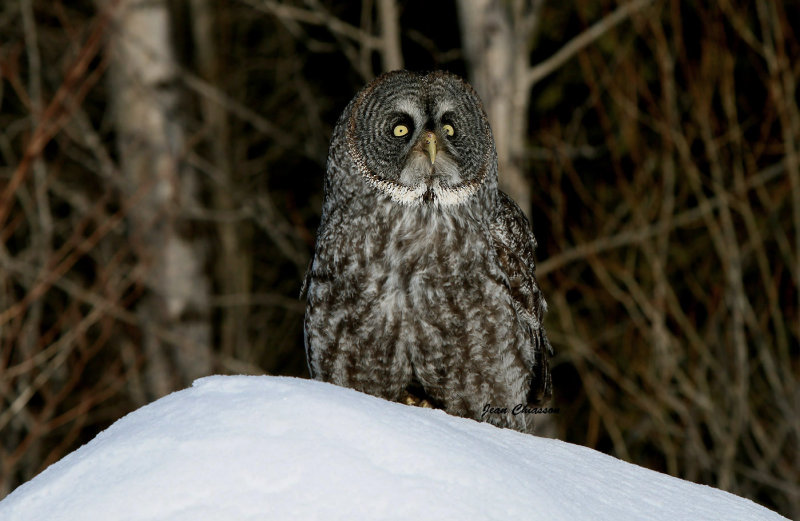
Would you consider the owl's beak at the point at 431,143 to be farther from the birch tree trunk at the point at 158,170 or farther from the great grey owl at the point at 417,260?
the birch tree trunk at the point at 158,170

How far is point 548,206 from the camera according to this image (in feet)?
25.7

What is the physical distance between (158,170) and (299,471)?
220 inches

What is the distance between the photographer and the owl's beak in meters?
3.52

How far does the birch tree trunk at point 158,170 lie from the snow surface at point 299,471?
16.3ft

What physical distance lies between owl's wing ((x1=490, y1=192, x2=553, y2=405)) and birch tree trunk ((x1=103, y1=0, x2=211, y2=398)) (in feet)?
11.1

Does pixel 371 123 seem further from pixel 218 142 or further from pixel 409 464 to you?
pixel 218 142

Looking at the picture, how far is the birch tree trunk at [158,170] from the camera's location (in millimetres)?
7059

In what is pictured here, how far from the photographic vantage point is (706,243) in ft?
32.2

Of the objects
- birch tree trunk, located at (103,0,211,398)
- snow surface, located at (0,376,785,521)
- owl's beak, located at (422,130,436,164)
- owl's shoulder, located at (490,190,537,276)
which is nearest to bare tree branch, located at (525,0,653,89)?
birch tree trunk, located at (103,0,211,398)

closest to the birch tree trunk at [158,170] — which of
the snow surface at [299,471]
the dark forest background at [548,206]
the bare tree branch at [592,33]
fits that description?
the dark forest background at [548,206]

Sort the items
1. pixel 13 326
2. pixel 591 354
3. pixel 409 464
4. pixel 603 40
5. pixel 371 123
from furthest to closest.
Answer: pixel 603 40
pixel 591 354
pixel 13 326
pixel 371 123
pixel 409 464

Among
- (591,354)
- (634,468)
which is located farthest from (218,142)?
(634,468)

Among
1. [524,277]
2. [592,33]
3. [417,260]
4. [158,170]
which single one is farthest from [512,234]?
[158,170]

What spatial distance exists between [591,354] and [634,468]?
14.1 ft
